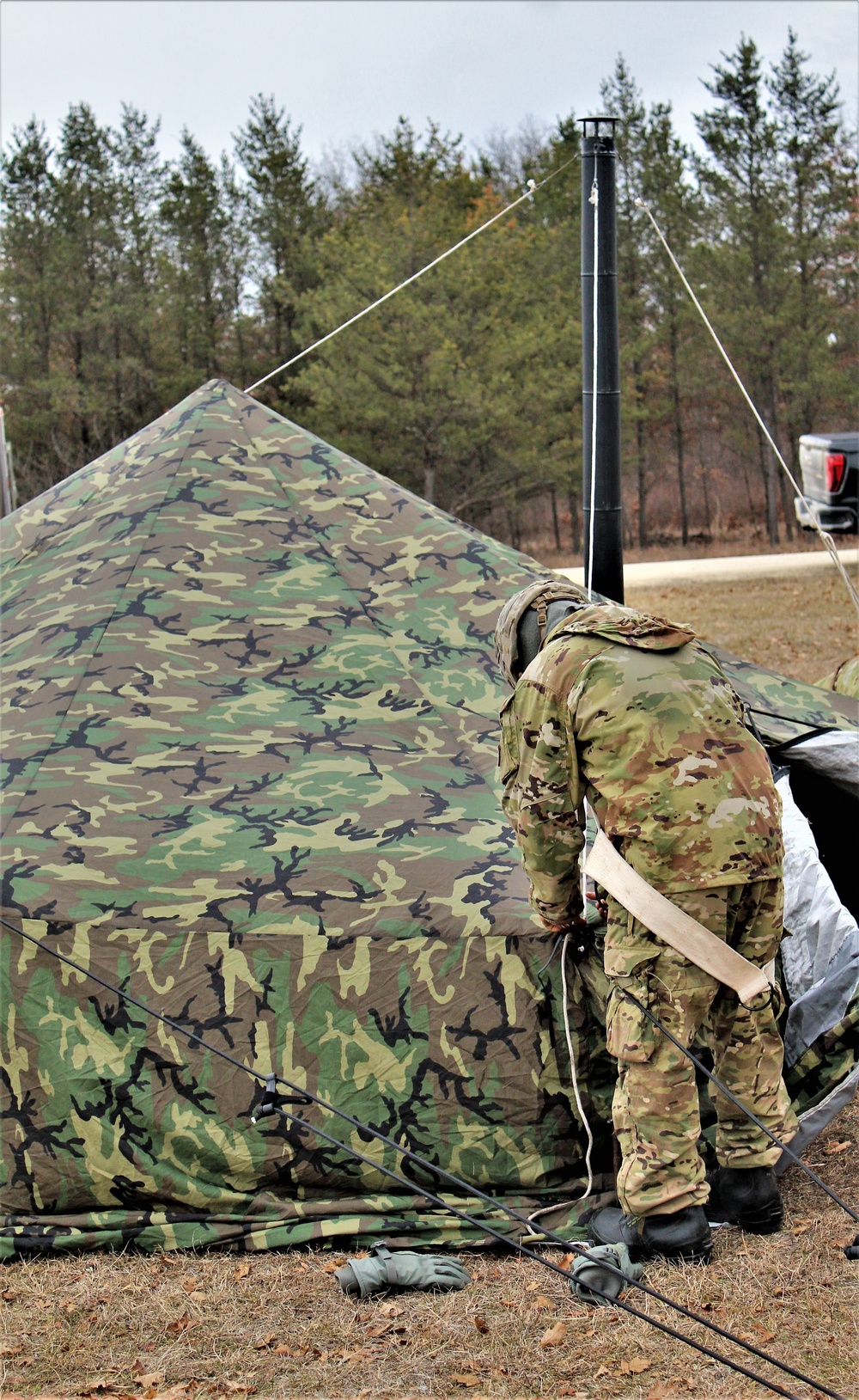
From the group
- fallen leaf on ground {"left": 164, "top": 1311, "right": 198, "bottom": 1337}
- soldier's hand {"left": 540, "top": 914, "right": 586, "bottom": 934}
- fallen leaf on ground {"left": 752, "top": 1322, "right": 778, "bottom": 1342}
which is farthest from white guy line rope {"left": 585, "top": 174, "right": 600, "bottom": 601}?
fallen leaf on ground {"left": 164, "top": 1311, "right": 198, "bottom": 1337}

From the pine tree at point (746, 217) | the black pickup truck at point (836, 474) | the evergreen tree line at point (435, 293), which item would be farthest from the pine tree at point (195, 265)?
the black pickup truck at point (836, 474)

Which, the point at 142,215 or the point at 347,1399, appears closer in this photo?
the point at 347,1399

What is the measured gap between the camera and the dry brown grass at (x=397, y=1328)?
3.10 metres

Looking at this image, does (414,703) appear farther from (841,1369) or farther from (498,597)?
(841,1369)

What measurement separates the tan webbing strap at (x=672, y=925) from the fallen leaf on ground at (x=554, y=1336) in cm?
95

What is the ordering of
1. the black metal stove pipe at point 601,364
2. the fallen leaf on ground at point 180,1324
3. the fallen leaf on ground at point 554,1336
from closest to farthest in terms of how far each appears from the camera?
the fallen leaf on ground at point 554,1336 → the fallen leaf on ground at point 180,1324 → the black metal stove pipe at point 601,364

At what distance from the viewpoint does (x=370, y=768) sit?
14.4 feet

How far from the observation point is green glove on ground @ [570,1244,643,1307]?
3.39 m

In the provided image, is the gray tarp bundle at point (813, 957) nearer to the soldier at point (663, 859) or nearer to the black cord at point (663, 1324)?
the soldier at point (663, 859)

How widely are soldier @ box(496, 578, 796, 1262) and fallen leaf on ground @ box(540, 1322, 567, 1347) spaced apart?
1.14ft

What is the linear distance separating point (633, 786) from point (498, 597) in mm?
1768

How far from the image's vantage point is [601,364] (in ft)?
18.9

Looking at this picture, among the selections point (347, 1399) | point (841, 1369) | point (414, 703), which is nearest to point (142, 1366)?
point (347, 1399)

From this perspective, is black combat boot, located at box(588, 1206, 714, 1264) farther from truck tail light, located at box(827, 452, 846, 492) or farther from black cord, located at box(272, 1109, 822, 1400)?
truck tail light, located at box(827, 452, 846, 492)
